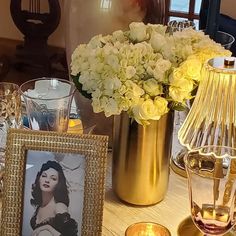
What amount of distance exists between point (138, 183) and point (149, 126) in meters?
0.13

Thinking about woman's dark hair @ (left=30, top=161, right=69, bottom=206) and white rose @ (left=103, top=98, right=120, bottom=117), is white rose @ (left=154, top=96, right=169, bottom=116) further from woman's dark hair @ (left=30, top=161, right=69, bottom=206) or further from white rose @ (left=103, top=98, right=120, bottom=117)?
woman's dark hair @ (left=30, top=161, right=69, bottom=206)

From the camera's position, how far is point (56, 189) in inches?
39.7

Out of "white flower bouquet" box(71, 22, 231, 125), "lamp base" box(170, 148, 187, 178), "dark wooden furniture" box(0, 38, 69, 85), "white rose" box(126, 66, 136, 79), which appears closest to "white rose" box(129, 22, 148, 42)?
"white flower bouquet" box(71, 22, 231, 125)

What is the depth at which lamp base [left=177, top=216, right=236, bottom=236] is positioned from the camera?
1164 millimetres

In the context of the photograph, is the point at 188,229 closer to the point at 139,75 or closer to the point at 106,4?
the point at 139,75

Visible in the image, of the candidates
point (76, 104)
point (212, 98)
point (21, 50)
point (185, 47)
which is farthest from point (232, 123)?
point (21, 50)

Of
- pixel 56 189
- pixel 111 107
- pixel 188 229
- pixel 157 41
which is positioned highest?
pixel 157 41

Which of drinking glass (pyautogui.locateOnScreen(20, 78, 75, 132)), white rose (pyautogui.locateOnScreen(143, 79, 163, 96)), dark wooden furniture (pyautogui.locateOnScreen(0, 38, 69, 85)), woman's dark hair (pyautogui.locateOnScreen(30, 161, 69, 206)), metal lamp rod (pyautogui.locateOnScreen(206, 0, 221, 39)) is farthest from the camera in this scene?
dark wooden furniture (pyautogui.locateOnScreen(0, 38, 69, 85))

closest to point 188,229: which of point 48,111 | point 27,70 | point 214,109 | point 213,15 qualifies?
point 214,109

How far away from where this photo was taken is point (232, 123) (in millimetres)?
1161

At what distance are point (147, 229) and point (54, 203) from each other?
0.22 m

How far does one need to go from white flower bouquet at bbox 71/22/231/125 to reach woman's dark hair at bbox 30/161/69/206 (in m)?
0.17

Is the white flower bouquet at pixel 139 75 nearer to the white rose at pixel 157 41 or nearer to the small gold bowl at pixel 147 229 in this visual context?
the white rose at pixel 157 41

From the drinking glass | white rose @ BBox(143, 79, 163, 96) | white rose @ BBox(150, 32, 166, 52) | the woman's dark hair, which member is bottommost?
the woman's dark hair
